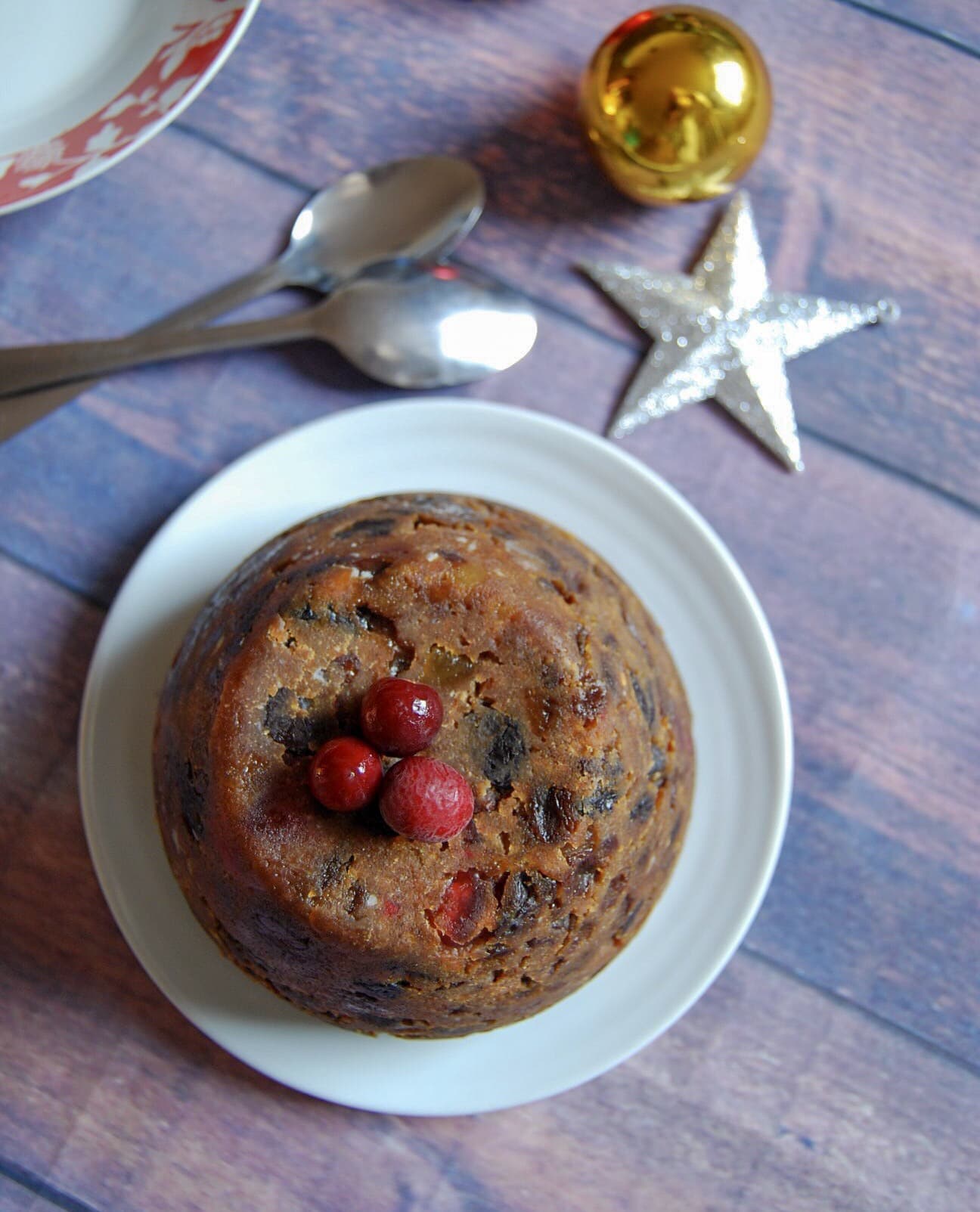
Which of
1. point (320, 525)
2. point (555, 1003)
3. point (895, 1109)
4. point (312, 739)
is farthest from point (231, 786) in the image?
point (895, 1109)

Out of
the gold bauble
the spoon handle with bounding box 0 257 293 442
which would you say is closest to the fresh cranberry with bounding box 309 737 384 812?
the spoon handle with bounding box 0 257 293 442

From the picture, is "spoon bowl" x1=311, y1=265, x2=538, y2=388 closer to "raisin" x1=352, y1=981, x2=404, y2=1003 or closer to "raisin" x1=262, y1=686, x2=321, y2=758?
"raisin" x1=262, y1=686, x2=321, y2=758

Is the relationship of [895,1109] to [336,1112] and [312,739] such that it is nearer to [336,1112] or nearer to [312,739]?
[336,1112]

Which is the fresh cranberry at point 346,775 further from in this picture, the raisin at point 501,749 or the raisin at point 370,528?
the raisin at point 370,528

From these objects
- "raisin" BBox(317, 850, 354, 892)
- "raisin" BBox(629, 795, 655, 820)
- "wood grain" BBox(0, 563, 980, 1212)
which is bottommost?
"wood grain" BBox(0, 563, 980, 1212)

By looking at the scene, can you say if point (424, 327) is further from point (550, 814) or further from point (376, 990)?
point (376, 990)

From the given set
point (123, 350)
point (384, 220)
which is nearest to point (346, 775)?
point (123, 350)

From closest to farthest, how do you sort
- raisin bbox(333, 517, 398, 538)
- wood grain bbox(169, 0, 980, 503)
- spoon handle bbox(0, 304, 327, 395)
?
1. raisin bbox(333, 517, 398, 538)
2. spoon handle bbox(0, 304, 327, 395)
3. wood grain bbox(169, 0, 980, 503)
